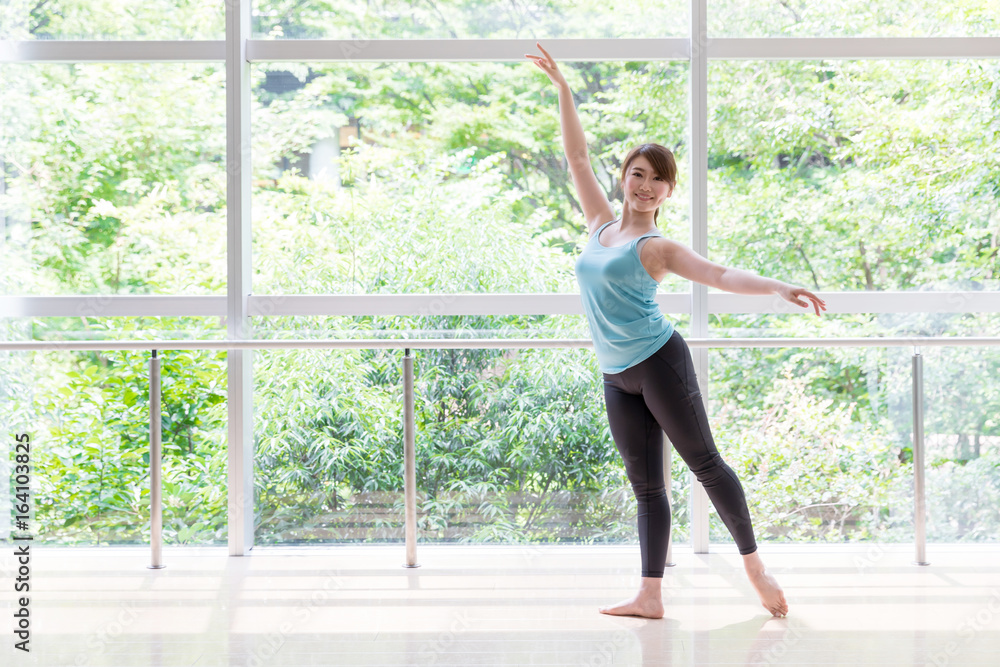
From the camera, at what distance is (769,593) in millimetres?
2148

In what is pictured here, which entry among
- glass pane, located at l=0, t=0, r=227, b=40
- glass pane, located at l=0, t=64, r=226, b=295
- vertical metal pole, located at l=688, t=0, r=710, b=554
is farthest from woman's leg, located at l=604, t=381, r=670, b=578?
glass pane, located at l=0, t=0, r=227, b=40

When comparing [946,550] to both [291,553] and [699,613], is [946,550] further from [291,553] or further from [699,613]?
[291,553]

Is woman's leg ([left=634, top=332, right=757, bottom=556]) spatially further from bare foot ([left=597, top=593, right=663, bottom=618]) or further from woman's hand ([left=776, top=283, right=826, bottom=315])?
woman's hand ([left=776, top=283, right=826, bottom=315])

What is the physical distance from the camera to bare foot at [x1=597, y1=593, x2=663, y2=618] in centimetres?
213

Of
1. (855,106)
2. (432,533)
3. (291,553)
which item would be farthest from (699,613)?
(855,106)

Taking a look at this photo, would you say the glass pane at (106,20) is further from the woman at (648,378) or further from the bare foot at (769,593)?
the bare foot at (769,593)

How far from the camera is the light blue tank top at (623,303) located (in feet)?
6.93

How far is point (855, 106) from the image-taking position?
2.88 meters

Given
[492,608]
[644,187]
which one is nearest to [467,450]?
[492,608]

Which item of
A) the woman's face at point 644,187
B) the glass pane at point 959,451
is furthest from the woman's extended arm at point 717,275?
the glass pane at point 959,451

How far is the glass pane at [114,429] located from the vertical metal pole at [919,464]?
2214 millimetres

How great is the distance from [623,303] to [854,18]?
149 cm

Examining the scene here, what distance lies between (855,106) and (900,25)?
29 centimetres

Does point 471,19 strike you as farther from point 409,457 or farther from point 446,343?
point 409,457
